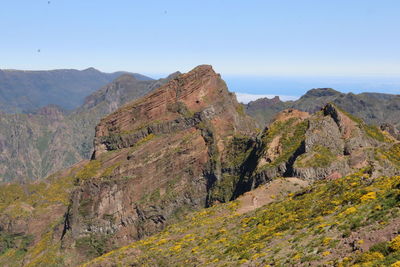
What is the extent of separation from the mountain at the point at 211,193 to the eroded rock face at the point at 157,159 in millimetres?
268

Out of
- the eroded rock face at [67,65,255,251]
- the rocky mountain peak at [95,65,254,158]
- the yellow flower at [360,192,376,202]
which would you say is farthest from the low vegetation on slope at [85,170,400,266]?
the rocky mountain peak at [95,65,254,158]

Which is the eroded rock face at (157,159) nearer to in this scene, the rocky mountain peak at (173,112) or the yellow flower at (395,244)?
the rocky mountain peak at (173,112)

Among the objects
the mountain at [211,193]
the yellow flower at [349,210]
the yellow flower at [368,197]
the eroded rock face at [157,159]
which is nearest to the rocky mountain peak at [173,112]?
the eroded rock face at [157,159]

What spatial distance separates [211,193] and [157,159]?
16461mm

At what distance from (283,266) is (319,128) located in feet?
175

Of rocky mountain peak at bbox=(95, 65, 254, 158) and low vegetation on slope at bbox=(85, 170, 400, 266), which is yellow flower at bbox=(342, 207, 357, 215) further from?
rocky mountain peak at bbox=(95, 65, 254, 158)

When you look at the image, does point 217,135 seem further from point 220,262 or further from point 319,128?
point 220,262

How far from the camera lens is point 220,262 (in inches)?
1608

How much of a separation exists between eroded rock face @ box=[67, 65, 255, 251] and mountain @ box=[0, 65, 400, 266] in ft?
0.88

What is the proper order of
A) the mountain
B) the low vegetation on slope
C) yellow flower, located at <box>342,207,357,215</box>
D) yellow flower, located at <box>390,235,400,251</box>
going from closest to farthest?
1. yellow flower, located at <box>390,235,400,251</box>
2. the low vegetation on slope
3. yellow flower, located at <box>342,207,357,215</box>
4. the mountain


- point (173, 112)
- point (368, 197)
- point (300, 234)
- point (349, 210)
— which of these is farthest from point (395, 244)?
point (173, 112)

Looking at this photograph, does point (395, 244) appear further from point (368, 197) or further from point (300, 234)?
point (368, 197)

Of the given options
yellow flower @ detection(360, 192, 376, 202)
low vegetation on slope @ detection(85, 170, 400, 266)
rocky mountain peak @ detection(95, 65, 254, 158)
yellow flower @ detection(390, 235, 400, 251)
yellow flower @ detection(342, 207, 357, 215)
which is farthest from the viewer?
rocky mountain peak @ detection(95, 65, 254, 158)

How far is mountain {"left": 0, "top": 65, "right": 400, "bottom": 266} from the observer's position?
3678 centimetres
